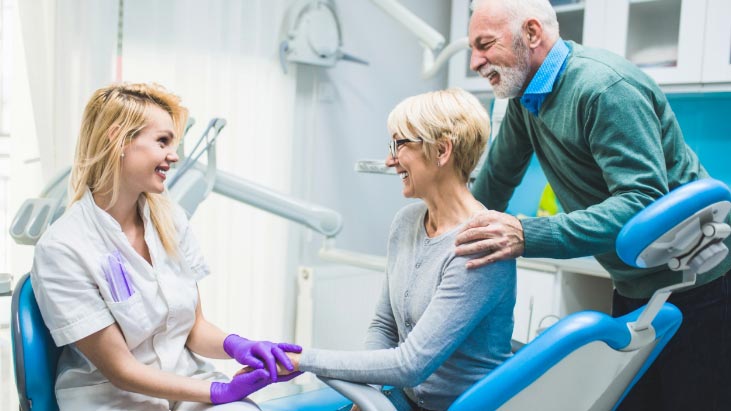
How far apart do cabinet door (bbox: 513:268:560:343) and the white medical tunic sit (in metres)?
1.53

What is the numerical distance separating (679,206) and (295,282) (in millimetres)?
2172

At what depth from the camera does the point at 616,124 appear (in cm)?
135

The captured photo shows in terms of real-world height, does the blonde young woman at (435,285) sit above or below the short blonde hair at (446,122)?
below

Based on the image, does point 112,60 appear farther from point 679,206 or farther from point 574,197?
point 679,206

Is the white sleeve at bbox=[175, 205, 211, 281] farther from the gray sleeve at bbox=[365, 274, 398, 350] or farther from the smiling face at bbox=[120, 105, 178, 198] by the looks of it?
the gray sleeve at bbox=[365, 274, 398, 350]

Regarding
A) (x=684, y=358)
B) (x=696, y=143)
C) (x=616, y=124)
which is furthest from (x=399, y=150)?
Result: (x=696, y=143)

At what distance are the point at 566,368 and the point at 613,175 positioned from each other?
0.44m

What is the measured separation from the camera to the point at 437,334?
1.21 meters

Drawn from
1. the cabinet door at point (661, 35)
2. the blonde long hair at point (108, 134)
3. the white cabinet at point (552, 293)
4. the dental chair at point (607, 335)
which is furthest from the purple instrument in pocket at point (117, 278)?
the cabinet door at point (661, 35)

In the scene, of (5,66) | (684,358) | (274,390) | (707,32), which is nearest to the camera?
(684,358)

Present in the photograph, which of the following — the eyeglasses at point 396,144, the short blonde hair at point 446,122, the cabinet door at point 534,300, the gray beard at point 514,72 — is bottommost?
the cabinet door at point 534,300

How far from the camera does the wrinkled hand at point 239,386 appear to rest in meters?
1.28

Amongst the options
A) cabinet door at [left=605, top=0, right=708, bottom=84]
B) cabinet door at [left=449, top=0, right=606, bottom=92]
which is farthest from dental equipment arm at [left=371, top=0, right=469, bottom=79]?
cabinet door at [left=605, top=0, right=708, bottom=84]

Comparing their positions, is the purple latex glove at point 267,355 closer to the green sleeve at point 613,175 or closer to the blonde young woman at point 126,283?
the blonde young woman at point 126,283
